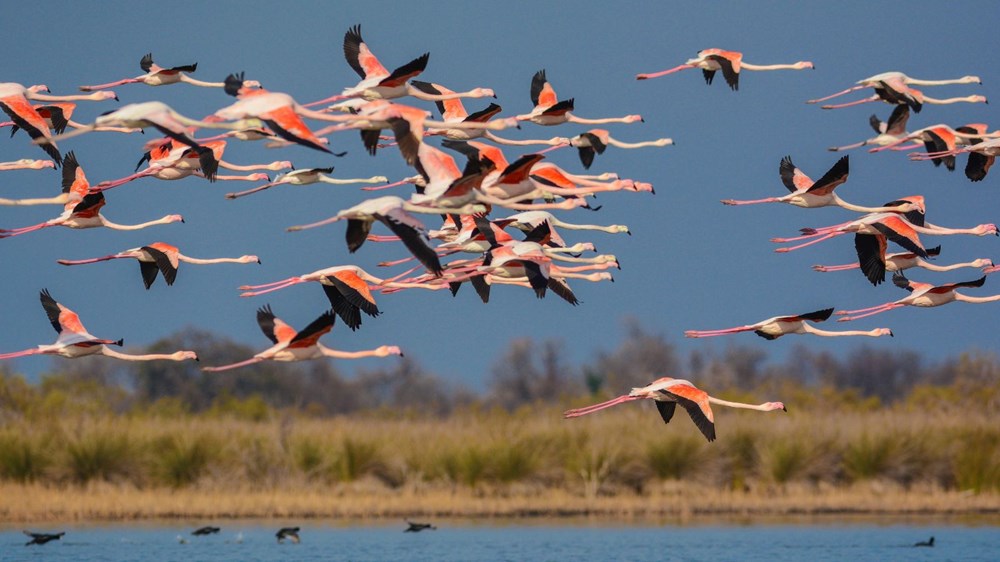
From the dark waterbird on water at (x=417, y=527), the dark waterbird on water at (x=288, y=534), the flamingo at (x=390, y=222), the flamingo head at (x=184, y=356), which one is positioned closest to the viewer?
the flamingo at (x=390, y=222)

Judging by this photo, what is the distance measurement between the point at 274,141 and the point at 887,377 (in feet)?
221

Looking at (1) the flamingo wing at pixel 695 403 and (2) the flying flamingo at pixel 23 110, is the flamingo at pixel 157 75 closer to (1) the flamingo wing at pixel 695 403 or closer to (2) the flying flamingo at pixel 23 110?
(2) the flying flamingo at pixel 23 110

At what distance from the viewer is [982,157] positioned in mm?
17484

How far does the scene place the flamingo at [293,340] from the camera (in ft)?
47.4

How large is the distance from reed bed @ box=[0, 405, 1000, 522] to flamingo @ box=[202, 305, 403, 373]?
36.7 feet

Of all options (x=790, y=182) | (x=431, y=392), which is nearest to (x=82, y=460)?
(x=790, y=182)

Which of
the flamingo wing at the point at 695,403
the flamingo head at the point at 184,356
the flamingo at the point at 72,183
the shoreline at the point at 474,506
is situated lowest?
the shoreline at the point at 474,506

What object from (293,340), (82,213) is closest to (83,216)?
(82,213)

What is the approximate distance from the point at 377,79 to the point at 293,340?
2477mm

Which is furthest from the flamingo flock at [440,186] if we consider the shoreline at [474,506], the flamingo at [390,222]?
the shoreline at [474,506]

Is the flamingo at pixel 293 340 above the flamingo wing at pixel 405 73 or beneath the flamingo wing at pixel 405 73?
beneath

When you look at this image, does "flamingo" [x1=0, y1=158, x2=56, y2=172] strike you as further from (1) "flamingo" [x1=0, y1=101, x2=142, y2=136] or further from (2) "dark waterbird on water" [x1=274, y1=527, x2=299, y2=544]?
(2) "dark waterbird on water" [x1=274, y1=527, x2=299, y2=544]

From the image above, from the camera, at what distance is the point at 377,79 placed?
608 inches

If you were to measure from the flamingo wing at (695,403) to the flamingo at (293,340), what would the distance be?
2469 mm
